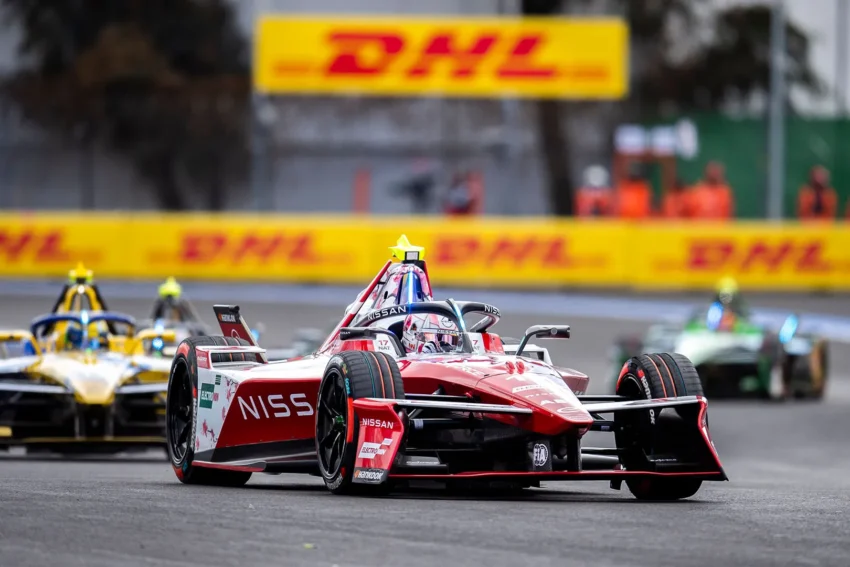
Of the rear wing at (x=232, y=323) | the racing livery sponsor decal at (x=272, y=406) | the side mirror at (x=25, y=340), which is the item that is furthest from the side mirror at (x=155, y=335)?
the racing livery sponsor decal at (x=272, y=406)

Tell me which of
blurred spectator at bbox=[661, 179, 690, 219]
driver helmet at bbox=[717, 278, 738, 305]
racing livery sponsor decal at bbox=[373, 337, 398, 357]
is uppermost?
blurred spectator at bbox=[661, 179, 690, 219]

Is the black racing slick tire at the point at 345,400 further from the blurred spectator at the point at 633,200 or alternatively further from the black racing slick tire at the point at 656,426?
the blurred spectator at the point at 633,200

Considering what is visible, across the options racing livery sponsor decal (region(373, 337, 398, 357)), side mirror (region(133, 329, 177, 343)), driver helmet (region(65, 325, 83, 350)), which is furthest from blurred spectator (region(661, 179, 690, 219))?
racing livery sponsor decal (region(373, 337, 398, 357))

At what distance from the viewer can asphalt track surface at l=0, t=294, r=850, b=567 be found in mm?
7738

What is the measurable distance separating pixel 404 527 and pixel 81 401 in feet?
25.0

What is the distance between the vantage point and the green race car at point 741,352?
2284 centimetres

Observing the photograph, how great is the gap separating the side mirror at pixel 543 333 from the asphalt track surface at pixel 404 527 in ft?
3.06

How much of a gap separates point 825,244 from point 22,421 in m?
21.6

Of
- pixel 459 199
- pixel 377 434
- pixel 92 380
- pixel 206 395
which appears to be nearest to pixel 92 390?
pixel 92 380

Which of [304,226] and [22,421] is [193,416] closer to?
[22,421]

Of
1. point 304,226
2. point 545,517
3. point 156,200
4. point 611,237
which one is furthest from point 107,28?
point 545,517

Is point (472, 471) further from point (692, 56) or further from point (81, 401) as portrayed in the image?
point (692, 56)

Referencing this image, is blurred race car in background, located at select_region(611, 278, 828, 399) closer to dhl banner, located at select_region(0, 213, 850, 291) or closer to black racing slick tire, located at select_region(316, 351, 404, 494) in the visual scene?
dhl banner, located at select_region(0, 213, 850, 291)

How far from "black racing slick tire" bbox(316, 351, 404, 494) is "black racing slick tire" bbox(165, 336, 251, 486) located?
1580 millimetres
